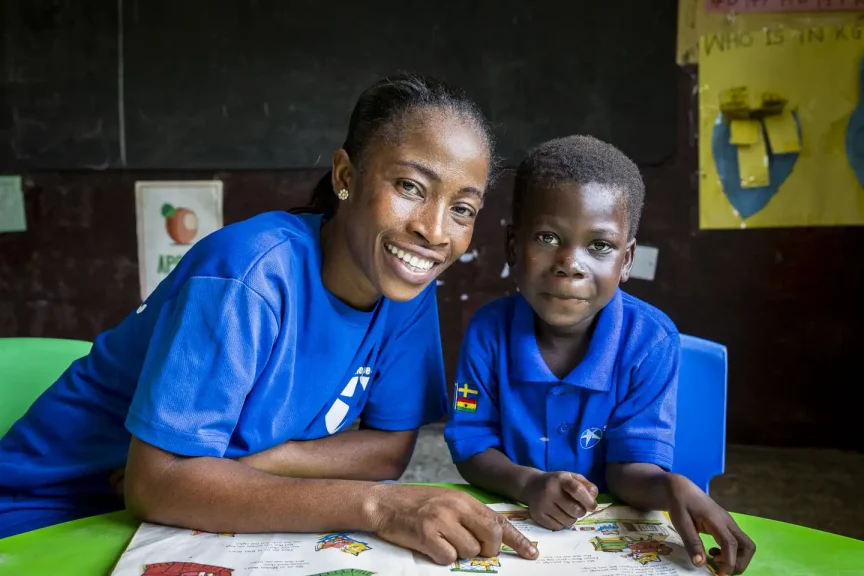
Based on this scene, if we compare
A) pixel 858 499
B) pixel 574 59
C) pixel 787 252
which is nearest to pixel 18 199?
pixel 574 59

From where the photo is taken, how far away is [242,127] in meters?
2.78

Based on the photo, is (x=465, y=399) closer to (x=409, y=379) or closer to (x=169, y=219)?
(x=409, y=379)

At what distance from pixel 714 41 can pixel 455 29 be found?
0.99 meters

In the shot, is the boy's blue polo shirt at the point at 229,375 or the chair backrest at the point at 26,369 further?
the chair backrest at the point at 26,369

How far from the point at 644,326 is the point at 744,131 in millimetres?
1903

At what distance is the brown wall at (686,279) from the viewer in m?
2.75

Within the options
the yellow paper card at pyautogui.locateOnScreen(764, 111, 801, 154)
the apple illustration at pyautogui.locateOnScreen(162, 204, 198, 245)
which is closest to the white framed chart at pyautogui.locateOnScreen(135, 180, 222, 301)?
the apple illustration at pyautogui.locateOnScreen(162, 204, 198, 245)

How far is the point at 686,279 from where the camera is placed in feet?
9.24

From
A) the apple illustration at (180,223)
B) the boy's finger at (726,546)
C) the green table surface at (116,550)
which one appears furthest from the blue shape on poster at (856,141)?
the apple illustration at (180,223)

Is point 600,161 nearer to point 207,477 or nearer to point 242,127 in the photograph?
point 207,477

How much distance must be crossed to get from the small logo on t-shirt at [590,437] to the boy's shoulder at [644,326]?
0.15 meters

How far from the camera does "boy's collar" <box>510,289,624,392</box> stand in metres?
1.06

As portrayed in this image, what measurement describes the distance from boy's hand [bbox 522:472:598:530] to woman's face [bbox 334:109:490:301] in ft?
1.11

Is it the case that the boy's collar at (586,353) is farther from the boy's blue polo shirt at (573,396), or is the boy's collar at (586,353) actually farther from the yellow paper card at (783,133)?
the yellow paper card at (783,133)
